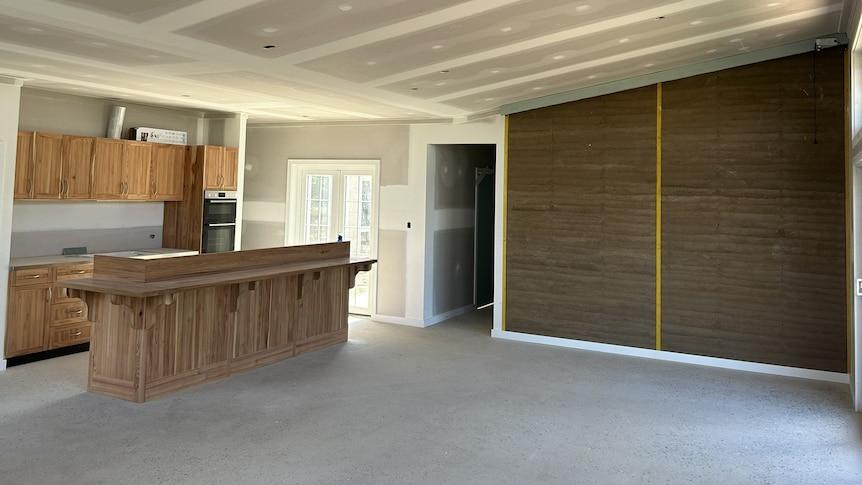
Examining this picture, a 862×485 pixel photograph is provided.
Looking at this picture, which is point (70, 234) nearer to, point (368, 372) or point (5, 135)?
point (5, 135)

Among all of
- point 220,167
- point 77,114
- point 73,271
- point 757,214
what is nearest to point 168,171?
point 220,167

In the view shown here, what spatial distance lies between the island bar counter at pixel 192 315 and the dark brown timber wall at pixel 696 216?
2.50 m

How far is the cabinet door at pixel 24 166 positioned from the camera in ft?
19.3

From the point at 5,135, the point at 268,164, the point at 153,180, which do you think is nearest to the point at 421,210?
the point at 268,164

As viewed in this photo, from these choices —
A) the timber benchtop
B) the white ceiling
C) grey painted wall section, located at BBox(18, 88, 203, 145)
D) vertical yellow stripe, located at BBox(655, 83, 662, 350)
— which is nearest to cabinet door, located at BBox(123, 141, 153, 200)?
grey painted wall section, located at BBox(18, 88, 203, 145)

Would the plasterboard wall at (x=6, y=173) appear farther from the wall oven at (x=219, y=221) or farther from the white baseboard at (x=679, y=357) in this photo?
the white baseboard at (x=679, y=357)

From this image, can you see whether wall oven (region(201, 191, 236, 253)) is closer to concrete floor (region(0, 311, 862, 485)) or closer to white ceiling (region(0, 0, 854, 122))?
white ceiling (region(0, 0, 854, 122))

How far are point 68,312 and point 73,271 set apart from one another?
0.41 m

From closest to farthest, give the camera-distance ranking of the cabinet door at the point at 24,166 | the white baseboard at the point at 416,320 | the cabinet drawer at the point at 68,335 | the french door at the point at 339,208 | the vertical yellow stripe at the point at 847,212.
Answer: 1. the vertical yellow stripe at the point at 847,212
2. the cabinet door at the point at 24,166
3. the cabinet drawer at the point at 68,335
4. the white baseboard at the point at 416,320
5. the french door at the point at 339,208

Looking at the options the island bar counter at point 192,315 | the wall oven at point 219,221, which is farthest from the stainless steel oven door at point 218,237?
the island bar counter at point 192,315

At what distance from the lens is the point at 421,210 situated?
26.6 feet

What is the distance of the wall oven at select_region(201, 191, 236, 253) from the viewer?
25.2ft

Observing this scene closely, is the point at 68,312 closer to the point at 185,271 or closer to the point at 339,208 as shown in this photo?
the point at 185,271

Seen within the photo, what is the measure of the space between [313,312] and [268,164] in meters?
3.24
